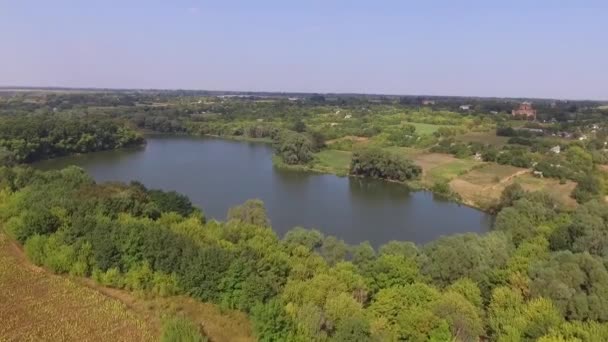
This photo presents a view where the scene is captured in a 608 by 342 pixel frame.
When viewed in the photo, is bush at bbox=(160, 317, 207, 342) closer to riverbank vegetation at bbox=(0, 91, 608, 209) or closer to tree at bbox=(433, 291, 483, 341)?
tree at bbox=(433, 291, 483, 341)

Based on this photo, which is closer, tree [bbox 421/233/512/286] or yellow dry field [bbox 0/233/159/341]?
yellow dry field [bbox 0/233/159/341]

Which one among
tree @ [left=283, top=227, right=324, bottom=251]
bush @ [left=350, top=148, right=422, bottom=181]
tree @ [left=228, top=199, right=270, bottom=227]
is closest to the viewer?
tree @ [left=283, top=227, right=324, bottom=251]

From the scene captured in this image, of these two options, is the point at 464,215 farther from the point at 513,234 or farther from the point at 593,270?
the point at 593,270

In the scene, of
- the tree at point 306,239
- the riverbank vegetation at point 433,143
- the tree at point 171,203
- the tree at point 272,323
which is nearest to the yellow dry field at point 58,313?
the tree at point 272,323

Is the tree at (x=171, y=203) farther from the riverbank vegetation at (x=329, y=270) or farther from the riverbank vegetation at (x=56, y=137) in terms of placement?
the riverbank vegetation at (x=56, y=137)

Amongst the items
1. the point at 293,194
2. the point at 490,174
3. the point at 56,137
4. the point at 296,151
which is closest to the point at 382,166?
the point at 490,174

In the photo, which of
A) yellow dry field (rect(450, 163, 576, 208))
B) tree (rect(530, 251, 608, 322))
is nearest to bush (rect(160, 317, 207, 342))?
tree (rect(530, 251, 608, 322))

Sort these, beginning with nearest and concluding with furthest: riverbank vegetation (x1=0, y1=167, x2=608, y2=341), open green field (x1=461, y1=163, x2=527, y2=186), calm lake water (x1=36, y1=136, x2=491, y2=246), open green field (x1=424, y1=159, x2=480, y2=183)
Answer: riverbank vegetation (x1=0, y1=167, x2=608, y2=341) → calm lake water (x1=36, y1=136, x2=491, y2=246) → open green field (x1=461, y1=163, x2=527, y2=186) → open green field (x1=424, y1=159, x2=480, y2=183)
